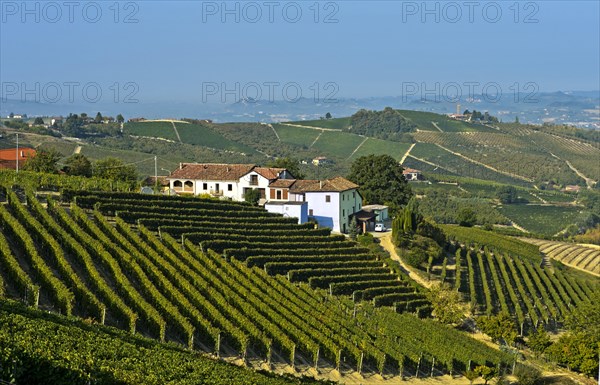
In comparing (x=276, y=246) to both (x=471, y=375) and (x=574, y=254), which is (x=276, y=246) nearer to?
(x=471, y=375)

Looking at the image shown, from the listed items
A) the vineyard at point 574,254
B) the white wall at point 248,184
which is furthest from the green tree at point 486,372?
the vineyard at point 574,254

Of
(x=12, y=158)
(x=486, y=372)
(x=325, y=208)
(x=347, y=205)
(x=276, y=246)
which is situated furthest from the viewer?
(x=12, y=158)

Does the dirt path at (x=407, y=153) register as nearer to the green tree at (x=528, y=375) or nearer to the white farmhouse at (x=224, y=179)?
the white farmhouse at (x=224, y=179)

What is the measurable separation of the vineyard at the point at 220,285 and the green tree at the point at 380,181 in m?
19.2

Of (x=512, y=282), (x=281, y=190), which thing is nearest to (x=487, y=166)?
(x=281, y=190)

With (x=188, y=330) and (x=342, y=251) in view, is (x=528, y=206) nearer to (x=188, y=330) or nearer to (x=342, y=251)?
(x=342, y=251)

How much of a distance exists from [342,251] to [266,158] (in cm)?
9835

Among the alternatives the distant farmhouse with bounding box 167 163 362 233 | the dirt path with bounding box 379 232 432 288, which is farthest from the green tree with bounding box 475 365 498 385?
the distant farmhouse with bounding box 167 163 362 233

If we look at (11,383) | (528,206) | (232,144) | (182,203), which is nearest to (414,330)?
(182,203)

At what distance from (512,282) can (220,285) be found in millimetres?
23088

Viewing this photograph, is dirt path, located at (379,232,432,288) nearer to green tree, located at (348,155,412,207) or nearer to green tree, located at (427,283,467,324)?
green tree, located at (427,283,467,324)

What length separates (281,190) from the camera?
61.4 metres

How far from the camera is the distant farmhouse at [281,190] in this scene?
58.8m

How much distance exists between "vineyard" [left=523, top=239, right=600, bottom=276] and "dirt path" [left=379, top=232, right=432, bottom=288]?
17.4 metres
